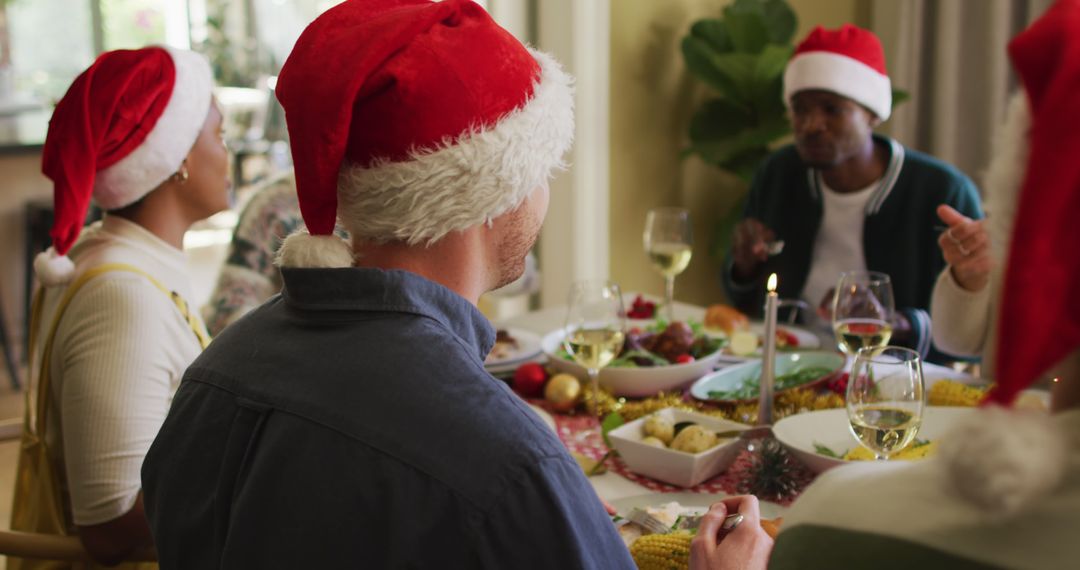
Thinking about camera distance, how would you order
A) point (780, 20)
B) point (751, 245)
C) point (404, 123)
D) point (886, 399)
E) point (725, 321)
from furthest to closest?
point (780, 20)
point (751, 245)
point (725, 321)
point (886, 399)
point (404, 123)

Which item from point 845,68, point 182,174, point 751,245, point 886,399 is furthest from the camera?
point 845,68

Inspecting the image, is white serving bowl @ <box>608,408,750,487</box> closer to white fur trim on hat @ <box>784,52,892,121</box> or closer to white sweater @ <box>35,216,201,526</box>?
white sweater @ <box>35,216,201,526</box>

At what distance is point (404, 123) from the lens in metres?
0.99

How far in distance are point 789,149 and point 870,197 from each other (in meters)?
0.36

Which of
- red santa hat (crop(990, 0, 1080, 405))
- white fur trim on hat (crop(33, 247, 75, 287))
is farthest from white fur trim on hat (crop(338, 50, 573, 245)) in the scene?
white fur trim on hat (crop(33, 247, 75, 287))

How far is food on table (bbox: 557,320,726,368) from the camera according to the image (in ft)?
5.83

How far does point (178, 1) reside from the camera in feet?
28.5

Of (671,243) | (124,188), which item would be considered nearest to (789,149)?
(671,243)

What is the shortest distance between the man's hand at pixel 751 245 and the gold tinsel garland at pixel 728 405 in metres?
0.81

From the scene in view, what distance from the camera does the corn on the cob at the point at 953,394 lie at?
1.56 metres

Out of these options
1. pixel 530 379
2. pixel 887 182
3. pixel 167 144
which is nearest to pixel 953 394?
pixel 530 379

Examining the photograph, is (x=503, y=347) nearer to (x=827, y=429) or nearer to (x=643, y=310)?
(x=643, y=310)

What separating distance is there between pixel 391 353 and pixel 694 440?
61cm

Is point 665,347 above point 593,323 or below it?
below
